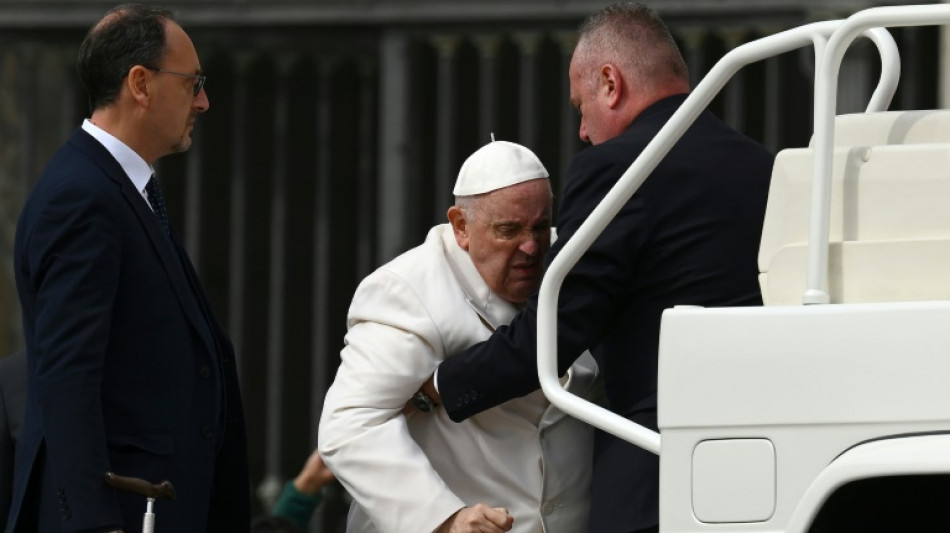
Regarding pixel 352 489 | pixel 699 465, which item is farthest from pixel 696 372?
pixel 352 489

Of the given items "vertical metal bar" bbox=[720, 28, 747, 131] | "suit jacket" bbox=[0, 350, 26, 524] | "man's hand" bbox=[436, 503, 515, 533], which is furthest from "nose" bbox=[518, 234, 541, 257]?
"vertical metal bar" bbox=[720, 28, 747, 131]

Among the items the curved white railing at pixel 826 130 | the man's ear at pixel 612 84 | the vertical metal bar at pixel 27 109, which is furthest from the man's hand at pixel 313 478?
the curved white railing at pixel 826 130

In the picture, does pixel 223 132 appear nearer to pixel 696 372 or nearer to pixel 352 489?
pixel 352 489

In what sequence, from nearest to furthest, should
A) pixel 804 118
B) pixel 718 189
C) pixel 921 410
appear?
pixel 921 410, pixel 718 189, pixel 804 118

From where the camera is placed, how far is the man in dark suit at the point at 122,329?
3.74 m

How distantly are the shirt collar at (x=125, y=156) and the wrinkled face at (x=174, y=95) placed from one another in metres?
0.07

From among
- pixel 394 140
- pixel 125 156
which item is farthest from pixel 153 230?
pixel 394 140

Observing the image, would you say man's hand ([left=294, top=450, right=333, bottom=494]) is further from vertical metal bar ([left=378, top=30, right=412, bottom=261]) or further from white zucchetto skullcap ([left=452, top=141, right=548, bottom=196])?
white zucchetto skullcap ([left=452, top=141, right=548, bottom=196])

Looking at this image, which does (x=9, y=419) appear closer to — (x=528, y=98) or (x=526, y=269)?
(x=526, y=269)

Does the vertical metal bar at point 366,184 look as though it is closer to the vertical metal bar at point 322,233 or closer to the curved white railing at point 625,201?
the vertical metal bar at point 322,233

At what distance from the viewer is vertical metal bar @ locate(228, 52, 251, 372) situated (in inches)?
295

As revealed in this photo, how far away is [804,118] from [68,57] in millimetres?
2818

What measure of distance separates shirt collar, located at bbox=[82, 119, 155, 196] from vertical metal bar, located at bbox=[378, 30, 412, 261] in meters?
3.22

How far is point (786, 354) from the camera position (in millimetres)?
3150
